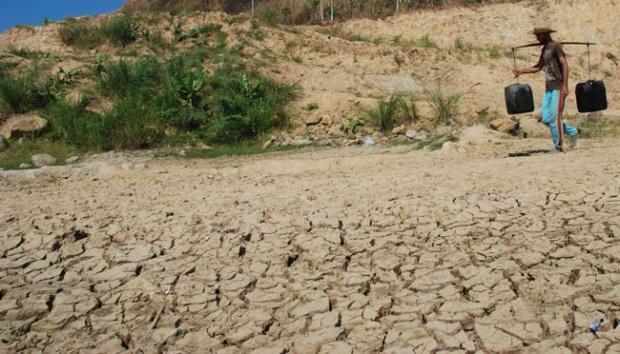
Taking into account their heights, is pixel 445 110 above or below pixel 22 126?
below

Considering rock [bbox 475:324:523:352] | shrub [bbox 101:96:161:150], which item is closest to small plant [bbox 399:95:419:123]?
shrub [bbox 101:96:161:150]

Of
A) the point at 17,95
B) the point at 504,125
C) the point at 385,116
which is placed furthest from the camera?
the point at 17,95

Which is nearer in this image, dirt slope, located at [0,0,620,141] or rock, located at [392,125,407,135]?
rock, located at [392,125,407,135]

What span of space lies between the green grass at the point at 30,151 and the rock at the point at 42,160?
75 millimetres

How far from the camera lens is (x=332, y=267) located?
2459 mm

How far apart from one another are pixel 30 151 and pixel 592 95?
693 centimetres

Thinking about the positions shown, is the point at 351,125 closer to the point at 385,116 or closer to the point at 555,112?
the point at 385,116

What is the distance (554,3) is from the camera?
50.6 ft

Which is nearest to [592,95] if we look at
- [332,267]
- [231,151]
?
[332,267]

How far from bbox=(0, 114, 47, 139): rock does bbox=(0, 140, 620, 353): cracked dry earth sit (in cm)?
399

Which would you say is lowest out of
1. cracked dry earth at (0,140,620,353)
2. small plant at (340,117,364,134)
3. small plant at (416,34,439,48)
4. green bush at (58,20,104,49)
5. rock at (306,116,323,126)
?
cracked dry earth at (0,140,620,353)

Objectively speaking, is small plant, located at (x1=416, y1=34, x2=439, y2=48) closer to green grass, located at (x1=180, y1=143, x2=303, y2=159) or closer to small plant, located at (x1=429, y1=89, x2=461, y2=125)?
small plant, located at (x1=429, y1=89, x2=461, y2=125)

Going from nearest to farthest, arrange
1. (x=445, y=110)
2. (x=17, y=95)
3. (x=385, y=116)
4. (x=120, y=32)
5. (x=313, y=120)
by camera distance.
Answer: (x=385, y=116), (x=445, y=110), (x=17, y=95), (x=313, y=120), (x=120, y=32)

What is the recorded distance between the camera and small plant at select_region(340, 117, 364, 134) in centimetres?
758
